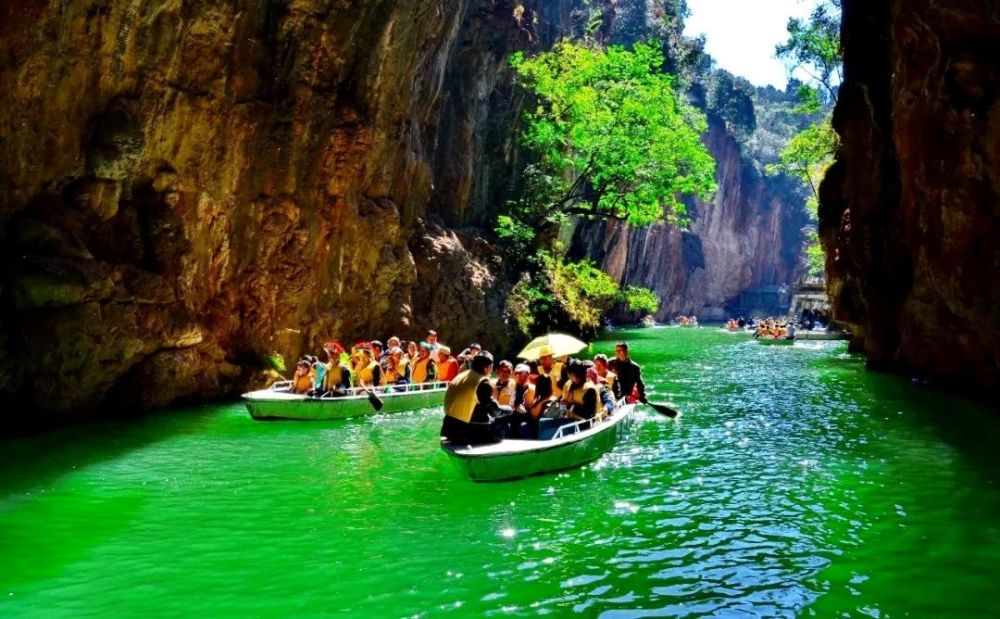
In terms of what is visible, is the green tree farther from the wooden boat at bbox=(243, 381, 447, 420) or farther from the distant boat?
the wooden boat at bbox=(243, 381, 447, 420)

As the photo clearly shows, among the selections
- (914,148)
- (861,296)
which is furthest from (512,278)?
(914,148)

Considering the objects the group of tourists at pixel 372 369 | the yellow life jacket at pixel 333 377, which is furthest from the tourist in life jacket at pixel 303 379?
the yellow life jacket at pixel 333 377

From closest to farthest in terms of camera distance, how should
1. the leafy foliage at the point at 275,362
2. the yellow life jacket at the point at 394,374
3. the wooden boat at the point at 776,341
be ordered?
the yellow life jacket at the point at 394,374, the leafy foliage at the point at 275,362, the wooden boat at the point at 776,341

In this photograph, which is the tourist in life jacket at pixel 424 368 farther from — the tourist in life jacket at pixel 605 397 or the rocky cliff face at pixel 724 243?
the rocky cliff face at pixel 724 243

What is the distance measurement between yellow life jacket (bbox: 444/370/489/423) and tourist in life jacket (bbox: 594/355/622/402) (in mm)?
4413

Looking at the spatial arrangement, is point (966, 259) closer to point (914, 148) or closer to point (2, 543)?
point (914, 148)

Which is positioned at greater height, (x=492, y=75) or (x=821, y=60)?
(x=821, y=60)

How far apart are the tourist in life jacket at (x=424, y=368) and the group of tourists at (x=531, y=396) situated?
12.8 ft

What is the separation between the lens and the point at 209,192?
1722cm

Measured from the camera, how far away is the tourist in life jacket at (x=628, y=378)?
46.5 ft

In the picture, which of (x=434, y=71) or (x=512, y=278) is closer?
(x=434, y=71)

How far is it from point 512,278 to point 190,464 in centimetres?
2175

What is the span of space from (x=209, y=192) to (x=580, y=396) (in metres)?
10.5

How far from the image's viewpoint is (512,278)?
31.9 meters
